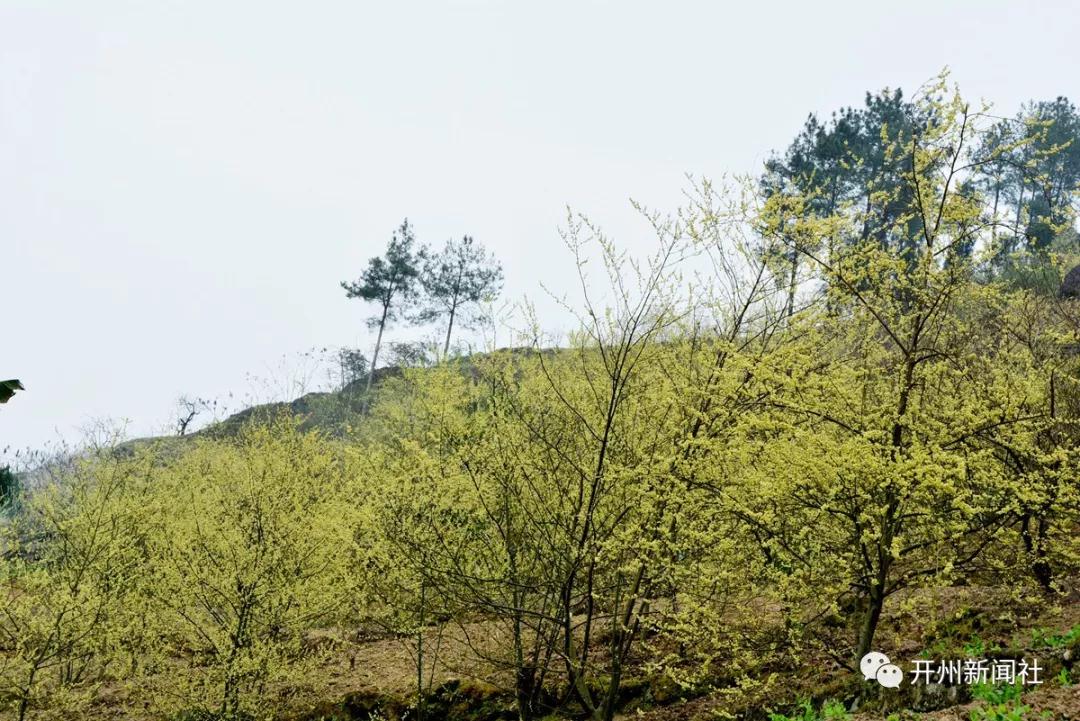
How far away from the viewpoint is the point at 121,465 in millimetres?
11062

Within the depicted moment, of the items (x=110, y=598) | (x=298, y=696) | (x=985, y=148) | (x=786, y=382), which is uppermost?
(x=985, y=148)

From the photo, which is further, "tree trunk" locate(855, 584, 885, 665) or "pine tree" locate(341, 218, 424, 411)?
"pine tree" locate(341, 218, 424, 411)

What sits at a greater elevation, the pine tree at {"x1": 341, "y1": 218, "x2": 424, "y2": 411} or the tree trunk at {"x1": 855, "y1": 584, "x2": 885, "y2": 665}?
the pine tree at {"x1": 341, "y1": 218, "x2": 424, "y2": 411}

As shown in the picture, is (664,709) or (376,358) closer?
(664,709)

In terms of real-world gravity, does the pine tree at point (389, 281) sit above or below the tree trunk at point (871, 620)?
above

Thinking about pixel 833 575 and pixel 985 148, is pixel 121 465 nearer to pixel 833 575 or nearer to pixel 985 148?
pixel 833 575

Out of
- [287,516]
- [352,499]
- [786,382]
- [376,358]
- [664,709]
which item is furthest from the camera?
[376,358]

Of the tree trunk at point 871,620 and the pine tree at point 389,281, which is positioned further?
the pine tree at point 389,281

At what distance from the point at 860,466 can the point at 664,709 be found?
4.17 meters

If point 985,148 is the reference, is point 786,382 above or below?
below

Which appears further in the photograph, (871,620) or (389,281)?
(389,281)

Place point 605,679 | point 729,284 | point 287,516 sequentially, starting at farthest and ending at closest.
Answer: point 287,516 → point 605,679 → point 729,284

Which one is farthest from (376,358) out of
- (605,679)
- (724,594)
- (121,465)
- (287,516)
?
(724,594)

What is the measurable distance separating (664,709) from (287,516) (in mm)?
5075
